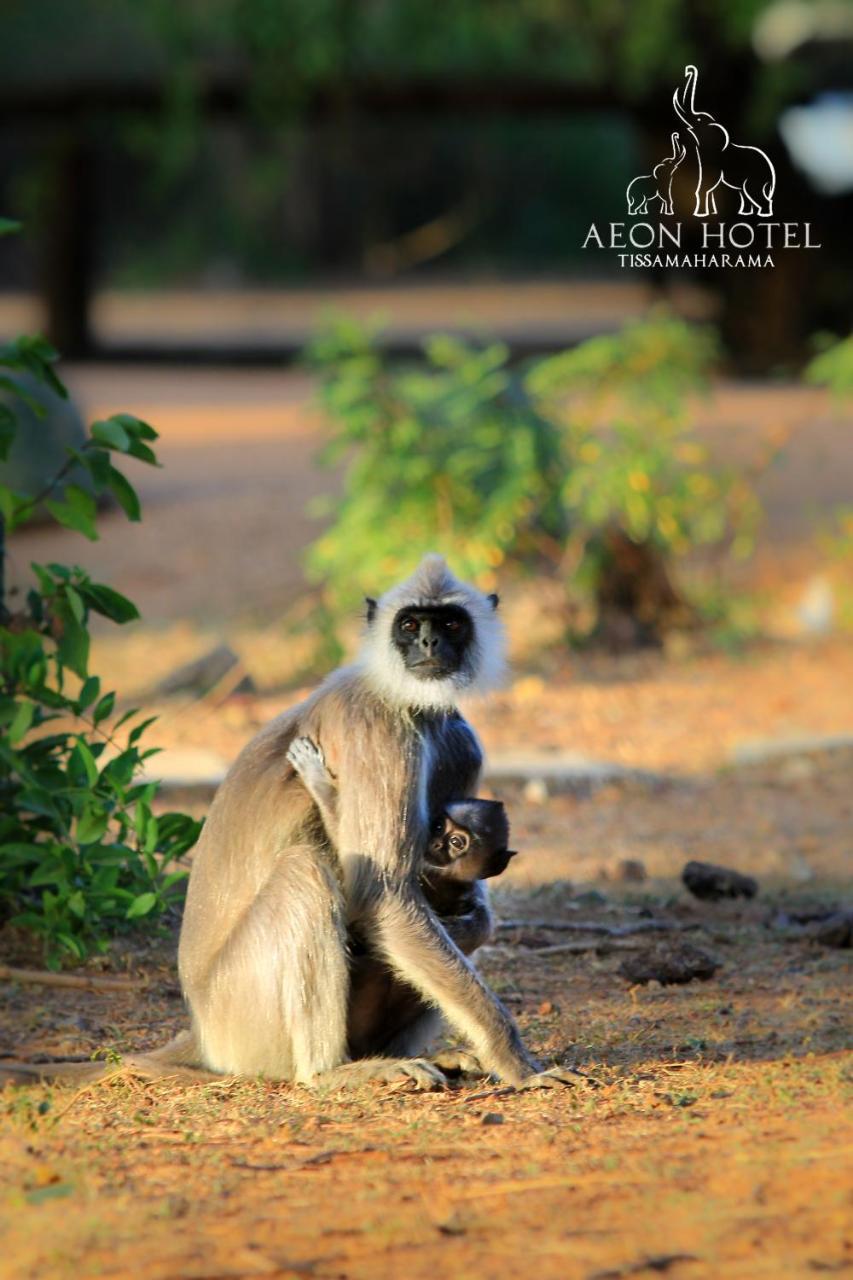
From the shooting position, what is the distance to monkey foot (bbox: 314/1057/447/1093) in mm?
3904

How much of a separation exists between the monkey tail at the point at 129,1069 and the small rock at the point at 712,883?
2007 millimetres

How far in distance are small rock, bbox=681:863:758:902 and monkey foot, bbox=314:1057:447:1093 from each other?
1.80m

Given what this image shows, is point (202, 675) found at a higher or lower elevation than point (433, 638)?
higher

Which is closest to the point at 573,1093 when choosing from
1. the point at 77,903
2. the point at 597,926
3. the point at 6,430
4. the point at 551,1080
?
the point at 551,1080

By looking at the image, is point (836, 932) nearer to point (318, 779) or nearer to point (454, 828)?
point (454, 828)

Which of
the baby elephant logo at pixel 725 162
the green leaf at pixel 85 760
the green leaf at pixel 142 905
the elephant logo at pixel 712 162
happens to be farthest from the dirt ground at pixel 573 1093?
the baby elephant logo at pixel 725 162

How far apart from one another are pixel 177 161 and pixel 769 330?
19.7 ft

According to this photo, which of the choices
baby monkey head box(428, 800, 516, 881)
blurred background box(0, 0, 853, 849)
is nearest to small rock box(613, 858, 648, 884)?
blurred background box(0, 0, 853, 849)

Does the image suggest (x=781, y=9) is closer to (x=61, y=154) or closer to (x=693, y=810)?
(x=61, y=154)

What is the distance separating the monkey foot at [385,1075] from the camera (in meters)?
3.90

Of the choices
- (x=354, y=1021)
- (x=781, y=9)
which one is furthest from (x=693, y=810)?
(x=781, y=9)

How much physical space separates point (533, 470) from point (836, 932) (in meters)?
4.39

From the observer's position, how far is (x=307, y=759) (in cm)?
398

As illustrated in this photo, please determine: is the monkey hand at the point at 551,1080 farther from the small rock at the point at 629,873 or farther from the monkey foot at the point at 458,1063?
the small rock at the point at 629,873
